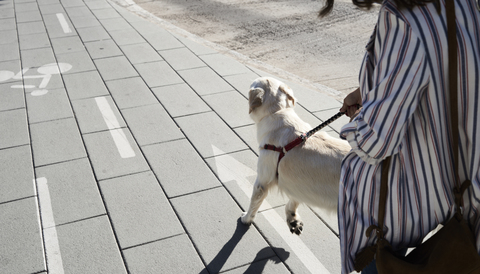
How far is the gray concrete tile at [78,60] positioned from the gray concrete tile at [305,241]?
4841 mm

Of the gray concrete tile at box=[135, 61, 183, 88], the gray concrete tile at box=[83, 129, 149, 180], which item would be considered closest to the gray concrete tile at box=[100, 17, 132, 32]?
the gray concrete tile at box=[135, 61, 183, 88]

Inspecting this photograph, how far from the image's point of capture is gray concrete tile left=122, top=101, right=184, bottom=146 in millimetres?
5203

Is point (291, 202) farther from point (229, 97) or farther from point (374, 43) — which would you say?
point (229, 97)

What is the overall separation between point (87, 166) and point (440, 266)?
384 cm

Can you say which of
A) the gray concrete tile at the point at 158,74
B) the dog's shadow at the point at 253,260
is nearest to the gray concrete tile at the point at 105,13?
the gray concrete tile at the point at 158,74

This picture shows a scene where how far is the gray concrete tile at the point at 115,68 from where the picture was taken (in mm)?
7098

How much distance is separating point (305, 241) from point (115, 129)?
2.91 meters

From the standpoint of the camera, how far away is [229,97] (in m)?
6.26

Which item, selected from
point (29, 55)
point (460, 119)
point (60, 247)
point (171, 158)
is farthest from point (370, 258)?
point (29, 55)

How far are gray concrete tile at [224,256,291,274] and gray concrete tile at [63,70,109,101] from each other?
13.2 ft

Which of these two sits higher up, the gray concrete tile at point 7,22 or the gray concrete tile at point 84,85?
the gray concrete tile at point 84,85

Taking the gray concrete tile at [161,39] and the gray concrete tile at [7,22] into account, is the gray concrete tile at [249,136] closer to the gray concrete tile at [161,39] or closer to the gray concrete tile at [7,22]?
the gray concrete tile at [161,39]

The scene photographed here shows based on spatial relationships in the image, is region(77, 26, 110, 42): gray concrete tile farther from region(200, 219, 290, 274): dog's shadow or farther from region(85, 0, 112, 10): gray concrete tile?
region(200, 219, 290, 274): dog's shadow

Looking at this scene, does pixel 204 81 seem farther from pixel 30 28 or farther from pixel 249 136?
pixel 30 28
